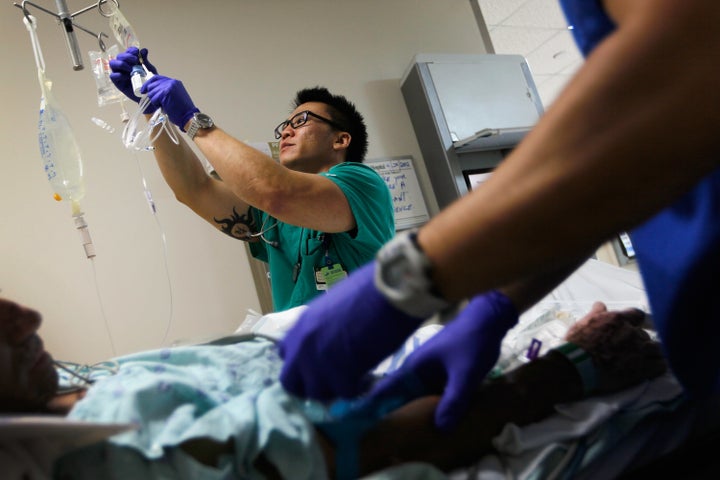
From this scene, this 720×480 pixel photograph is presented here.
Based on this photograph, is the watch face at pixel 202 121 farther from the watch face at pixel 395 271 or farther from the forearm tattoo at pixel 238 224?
the watch face at pixel 395 271

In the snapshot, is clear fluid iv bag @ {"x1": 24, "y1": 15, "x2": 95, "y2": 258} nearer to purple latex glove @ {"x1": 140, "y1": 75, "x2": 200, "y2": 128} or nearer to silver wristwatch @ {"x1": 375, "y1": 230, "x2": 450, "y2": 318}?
purple latex glove @ {"x1": 140, "y1": 75, "x2": 200, "y2": 128}

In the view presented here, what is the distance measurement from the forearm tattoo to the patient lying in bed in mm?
1015

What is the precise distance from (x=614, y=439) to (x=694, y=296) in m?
0.23

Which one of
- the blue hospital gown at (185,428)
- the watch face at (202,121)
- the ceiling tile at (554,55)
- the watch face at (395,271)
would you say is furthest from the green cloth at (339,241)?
the ceiling tile at (554,55)

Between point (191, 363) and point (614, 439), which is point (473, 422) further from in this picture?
point (191, 363)

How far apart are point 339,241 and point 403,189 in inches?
46.2

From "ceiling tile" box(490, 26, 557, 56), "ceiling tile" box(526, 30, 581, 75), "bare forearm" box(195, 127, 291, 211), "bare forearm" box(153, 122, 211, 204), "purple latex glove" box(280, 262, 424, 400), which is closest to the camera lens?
"purple latex glove" box(280, 262, 424, 400)

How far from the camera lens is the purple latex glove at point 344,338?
57 centimetres

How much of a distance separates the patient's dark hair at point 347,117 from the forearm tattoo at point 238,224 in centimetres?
44

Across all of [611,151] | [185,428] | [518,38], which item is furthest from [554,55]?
[185,428]

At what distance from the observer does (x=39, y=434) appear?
0.55 m

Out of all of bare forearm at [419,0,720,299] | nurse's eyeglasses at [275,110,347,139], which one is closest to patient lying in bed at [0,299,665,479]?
bare forearm at [419,0,720,299]

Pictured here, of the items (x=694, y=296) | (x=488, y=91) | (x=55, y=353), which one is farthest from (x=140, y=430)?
(x=488, y=91)

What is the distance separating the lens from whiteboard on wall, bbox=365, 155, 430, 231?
2738mm
